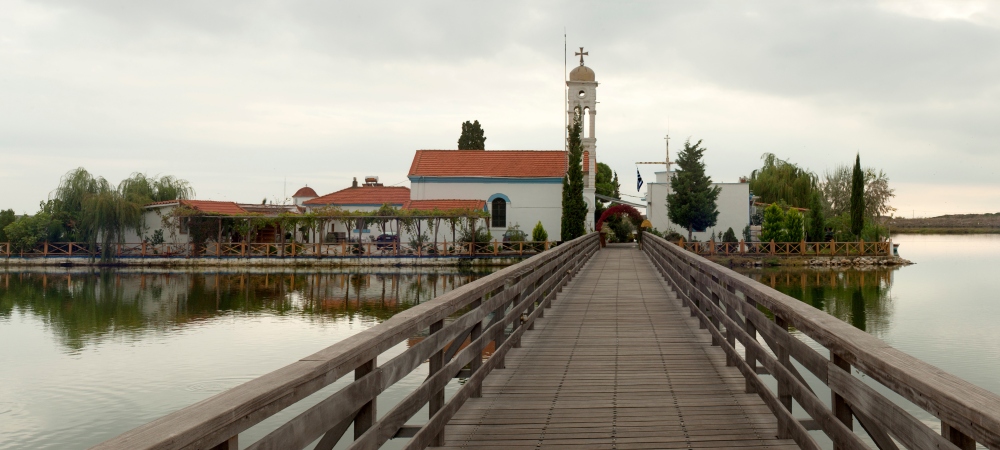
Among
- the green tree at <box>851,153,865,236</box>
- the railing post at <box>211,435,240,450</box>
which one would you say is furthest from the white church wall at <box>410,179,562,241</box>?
the railing post at <box>211,435,240,450</box>

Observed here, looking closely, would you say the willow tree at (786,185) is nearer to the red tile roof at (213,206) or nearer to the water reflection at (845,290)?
the water reflection at (845,290)

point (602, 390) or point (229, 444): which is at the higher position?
point (229, 444)

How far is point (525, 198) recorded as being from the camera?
45750 millimetres

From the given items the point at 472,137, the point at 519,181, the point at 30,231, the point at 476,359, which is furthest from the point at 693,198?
the point at 476,359

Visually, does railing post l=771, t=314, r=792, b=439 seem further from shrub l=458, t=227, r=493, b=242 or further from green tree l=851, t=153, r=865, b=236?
green tree l=851, t=153, r=865, b=236

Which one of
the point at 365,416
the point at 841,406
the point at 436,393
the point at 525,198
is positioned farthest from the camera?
the point at 525,198

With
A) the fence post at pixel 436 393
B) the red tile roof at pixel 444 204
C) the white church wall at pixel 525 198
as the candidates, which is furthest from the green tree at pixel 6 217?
the fence post at pixel 436 393

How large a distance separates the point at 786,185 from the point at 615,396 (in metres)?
54.0

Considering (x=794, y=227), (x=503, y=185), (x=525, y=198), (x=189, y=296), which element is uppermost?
(x=503, y=185)

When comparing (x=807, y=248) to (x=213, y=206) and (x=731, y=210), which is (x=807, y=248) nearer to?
(x=731, y=210)

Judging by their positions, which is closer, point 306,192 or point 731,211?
point 731,211

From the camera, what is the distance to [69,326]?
1970cm

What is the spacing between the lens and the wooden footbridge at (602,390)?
7.70ft

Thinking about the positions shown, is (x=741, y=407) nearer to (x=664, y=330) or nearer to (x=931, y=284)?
(x=664, y=330)
